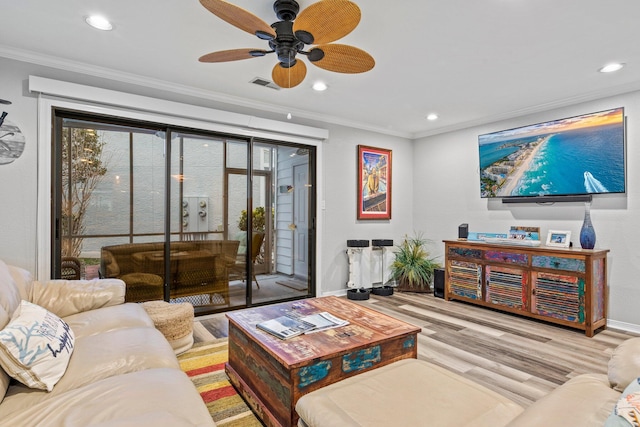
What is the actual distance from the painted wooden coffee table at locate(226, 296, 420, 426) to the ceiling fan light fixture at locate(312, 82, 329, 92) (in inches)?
90.7

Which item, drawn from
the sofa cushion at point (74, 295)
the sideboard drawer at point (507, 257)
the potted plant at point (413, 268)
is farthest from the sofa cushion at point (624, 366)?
the potted plant at point (413, 268)

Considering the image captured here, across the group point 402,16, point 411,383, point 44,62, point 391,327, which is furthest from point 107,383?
point 44,62

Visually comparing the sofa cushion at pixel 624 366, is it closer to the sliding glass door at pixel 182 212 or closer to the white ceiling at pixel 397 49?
the white ceiling at pixel 397 49

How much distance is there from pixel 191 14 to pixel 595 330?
4.56 metres

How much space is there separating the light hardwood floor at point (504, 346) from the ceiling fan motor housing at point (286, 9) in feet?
8.89

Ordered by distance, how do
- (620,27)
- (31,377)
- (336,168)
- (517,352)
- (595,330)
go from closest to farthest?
1. (31,377)
2. (620,27)
3. (517,352)
4. (595,330)
5. (336,168)

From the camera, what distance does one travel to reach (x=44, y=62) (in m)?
2.97

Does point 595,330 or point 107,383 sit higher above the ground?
point 107,383

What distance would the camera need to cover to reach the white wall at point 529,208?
346cm

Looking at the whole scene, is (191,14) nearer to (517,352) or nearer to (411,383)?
(411,383)

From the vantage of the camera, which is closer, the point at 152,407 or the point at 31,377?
the point at 152,407

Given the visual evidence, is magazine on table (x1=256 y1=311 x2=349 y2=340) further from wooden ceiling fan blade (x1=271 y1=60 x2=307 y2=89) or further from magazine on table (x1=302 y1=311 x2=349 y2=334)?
wooden ceiling fan blade (x1=271 y1=60 x2=307 y2=89)

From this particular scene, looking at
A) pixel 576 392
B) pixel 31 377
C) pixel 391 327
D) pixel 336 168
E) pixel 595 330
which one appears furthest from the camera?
pixel 336 168

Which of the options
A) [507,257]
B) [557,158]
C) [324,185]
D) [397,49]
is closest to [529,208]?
[557,158]
